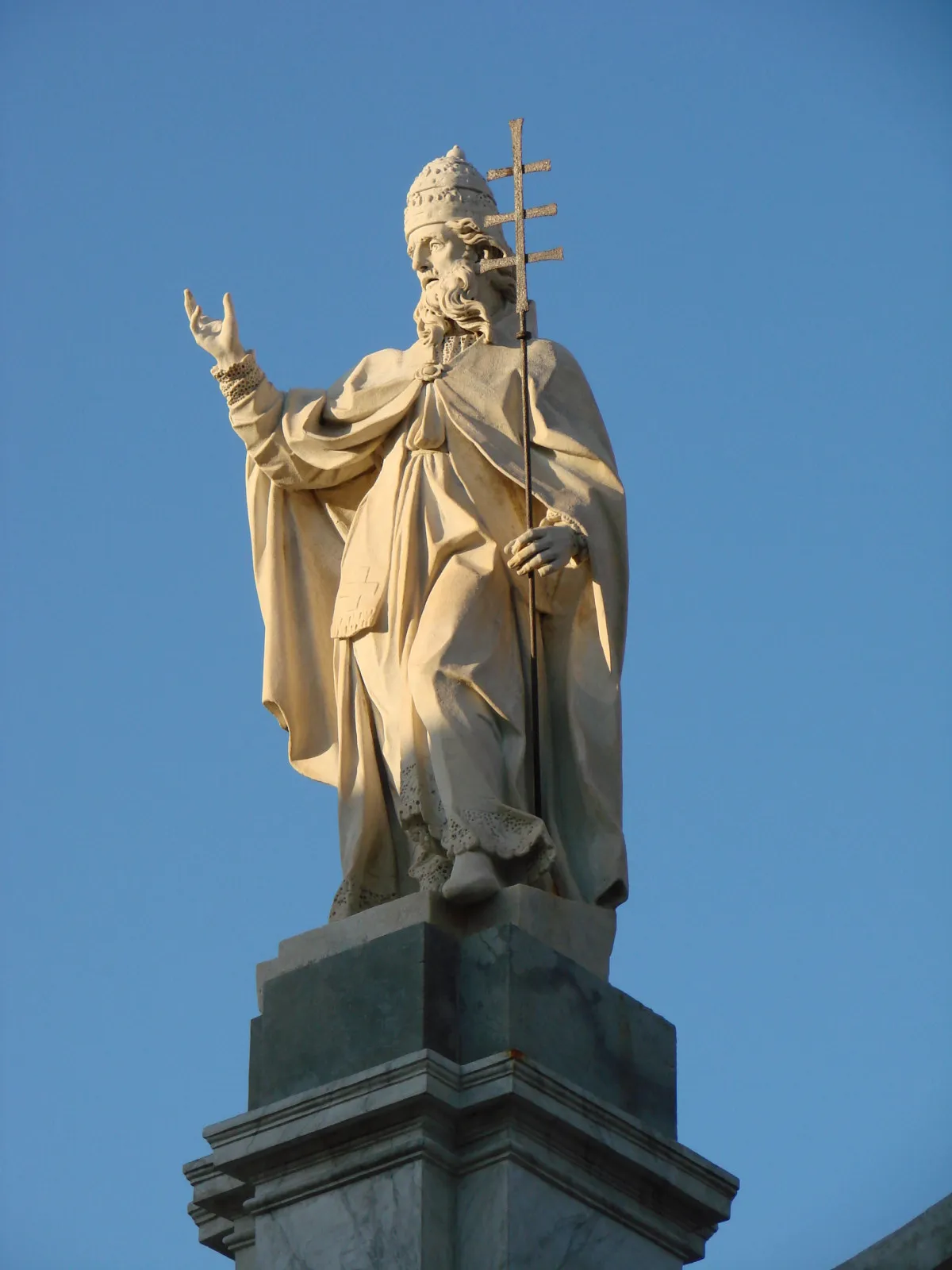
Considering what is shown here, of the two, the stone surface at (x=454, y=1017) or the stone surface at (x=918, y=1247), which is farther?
the stone surface at (x=454, y=1017)

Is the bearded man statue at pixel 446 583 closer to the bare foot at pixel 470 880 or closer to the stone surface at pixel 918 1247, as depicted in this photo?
the bare foot at pixel 470 880

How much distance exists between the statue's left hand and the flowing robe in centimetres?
12

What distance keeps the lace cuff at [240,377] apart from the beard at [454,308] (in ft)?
2.65

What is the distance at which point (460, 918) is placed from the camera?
13.0 metres

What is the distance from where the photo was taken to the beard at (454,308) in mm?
14508

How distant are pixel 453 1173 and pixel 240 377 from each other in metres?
3.95

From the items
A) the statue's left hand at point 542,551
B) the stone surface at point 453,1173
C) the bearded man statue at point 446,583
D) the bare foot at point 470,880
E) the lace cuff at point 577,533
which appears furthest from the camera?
the lace cuff at point 577,533

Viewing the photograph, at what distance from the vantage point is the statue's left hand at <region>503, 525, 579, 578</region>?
13562 mm

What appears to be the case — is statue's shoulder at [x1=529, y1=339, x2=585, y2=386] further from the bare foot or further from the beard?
the bare foot

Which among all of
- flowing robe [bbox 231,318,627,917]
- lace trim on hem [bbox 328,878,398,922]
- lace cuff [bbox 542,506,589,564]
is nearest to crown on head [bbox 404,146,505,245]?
flowing robe [bbox 231,318,627,917]

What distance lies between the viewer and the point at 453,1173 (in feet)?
40.7

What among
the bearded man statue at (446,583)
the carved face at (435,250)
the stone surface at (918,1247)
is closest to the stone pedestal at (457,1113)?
the bearded man statue at (446,583)

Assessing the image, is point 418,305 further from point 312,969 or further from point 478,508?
point 312,969

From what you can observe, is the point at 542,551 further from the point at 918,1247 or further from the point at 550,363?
the point at 918,1247
